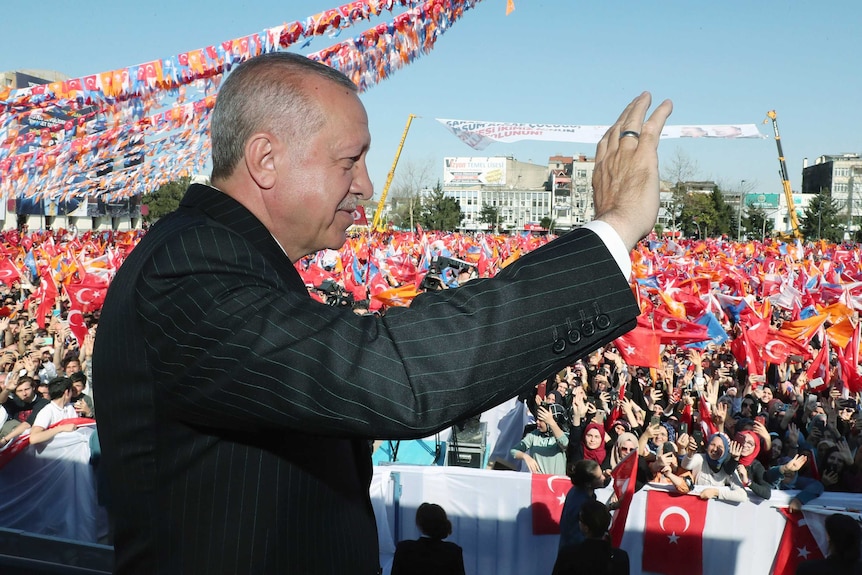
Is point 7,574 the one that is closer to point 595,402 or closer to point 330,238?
point 330,238

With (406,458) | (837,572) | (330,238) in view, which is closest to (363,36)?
(406,458)

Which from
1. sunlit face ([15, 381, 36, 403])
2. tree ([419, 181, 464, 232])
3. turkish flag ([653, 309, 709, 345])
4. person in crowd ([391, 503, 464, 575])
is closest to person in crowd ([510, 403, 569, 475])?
person in crowd ([391, 503, 464, 575])

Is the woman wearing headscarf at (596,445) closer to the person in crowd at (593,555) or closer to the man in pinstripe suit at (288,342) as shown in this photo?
the person in crowd at (593,555)

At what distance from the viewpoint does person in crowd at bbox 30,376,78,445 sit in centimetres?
700

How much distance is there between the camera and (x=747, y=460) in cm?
664

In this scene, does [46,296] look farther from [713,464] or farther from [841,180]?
[841,180]

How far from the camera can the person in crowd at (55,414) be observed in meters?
7.00

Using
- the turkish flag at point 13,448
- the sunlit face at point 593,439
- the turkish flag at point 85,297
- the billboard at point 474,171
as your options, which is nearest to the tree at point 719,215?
the turkish flag at point 85,297

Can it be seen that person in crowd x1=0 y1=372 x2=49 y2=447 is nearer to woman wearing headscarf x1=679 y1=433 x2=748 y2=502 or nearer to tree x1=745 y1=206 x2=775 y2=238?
woman wearing headscarf x1=679 y1=433 x2=748 y2=502

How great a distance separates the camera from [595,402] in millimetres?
9062

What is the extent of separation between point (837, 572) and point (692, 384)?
606cm

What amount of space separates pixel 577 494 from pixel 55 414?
15.6ft

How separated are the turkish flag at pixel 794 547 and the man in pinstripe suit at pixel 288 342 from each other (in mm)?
5131

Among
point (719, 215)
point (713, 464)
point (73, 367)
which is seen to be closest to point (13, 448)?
point (73, 367)
